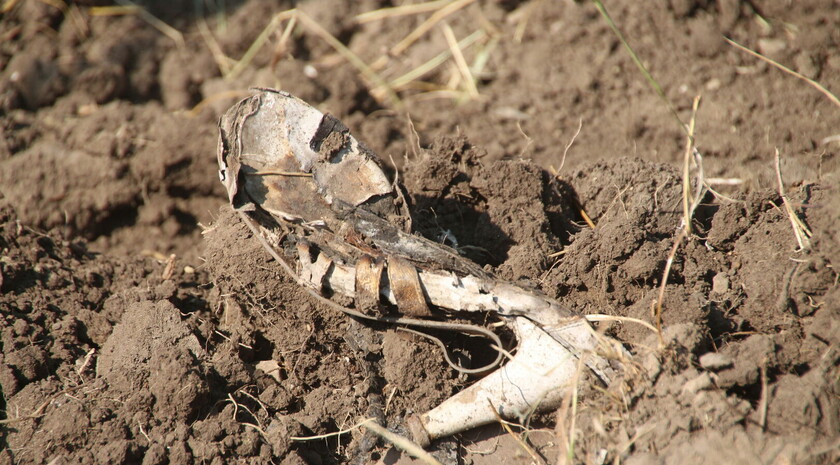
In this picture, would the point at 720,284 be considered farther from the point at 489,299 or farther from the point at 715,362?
the point at 489,299

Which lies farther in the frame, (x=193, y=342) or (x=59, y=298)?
(x=59, y=298)

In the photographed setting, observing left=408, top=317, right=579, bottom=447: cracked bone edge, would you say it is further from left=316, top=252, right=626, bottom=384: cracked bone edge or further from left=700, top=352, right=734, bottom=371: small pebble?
left=700, top=352, right=734, bottom=371: small pebble

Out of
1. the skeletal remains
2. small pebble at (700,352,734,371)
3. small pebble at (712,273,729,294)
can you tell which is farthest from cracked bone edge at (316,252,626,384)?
small pebble at (712,273,729,294)

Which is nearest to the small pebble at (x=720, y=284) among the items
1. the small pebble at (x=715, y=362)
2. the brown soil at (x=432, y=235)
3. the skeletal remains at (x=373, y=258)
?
the brown soil at (x=432, y=235)

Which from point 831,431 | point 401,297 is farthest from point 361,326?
point 831,431

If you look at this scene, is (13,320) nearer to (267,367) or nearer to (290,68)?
(267,367)

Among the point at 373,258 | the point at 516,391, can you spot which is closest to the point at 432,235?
the point at 373,258
